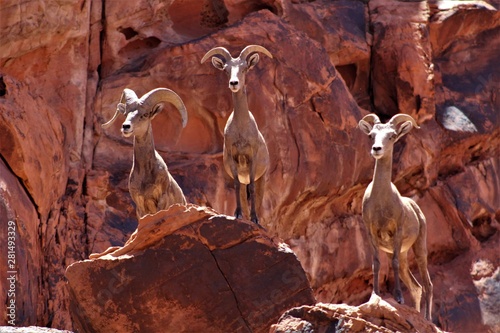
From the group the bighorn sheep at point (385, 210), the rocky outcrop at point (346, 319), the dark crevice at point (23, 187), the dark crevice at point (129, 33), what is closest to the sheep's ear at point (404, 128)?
the bighorn sheep at point (385, 210)

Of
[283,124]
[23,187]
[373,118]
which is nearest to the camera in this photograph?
[373,118]

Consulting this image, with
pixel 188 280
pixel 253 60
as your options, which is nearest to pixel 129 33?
pixel 253 60

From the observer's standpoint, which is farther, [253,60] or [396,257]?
[253,60]

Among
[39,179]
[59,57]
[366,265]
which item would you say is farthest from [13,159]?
[366,265]

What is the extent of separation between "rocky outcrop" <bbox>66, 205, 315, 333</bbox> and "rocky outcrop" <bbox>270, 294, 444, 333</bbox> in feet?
6.35

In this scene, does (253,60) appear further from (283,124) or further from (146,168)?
(283,124)

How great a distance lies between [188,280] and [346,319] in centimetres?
252

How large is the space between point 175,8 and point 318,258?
472 cm

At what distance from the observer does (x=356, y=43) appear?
54.6 feet

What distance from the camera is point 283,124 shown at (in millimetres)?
14875

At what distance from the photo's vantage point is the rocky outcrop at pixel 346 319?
7.01 meters

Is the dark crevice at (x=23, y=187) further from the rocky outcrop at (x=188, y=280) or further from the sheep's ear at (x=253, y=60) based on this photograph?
the sheep's ear at (x=253, y=60)

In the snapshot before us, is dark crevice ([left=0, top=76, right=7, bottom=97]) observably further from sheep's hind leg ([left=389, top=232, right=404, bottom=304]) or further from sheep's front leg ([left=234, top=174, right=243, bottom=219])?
sheep's hind leg ([left=389, top=232, right=404, bottom=304])

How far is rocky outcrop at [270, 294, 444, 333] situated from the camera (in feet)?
23.0
